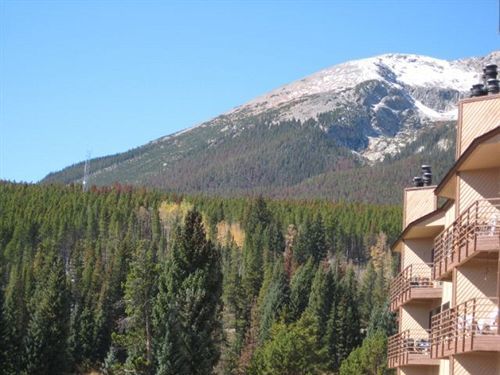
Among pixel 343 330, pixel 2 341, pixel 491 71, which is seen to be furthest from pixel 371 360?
pixel 491 71

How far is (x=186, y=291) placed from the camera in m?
52.8

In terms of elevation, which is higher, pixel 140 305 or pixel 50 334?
pixel 140 305

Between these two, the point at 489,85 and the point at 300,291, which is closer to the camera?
the point at 489,85

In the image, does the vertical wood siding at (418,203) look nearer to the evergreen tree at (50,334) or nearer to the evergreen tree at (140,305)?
the evergreen tree at (140,305)

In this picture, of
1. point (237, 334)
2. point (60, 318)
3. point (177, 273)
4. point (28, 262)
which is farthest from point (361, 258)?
point (177, 273)

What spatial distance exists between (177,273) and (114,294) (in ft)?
201

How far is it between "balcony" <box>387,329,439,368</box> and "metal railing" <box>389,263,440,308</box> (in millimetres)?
1700

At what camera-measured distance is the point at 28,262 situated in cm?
14350

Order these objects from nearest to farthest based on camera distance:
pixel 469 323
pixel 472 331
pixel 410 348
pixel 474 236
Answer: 1. pixel 472 331
2. pixel 474 236
3. pixel 469 323
4. pixel 410 348

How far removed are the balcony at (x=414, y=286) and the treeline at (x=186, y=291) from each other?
43.5 feet

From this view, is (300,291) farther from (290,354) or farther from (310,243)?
(310,243)

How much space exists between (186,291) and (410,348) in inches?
664

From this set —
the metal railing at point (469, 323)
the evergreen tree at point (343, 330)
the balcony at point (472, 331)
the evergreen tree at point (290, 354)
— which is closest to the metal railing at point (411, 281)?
the metal railing at point (469, 323)

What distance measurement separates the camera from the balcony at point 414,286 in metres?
39.4
